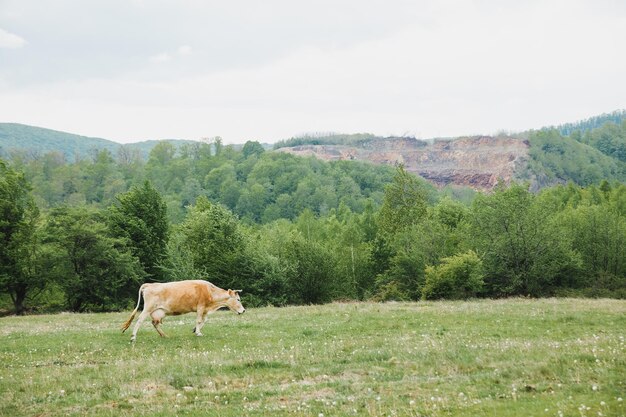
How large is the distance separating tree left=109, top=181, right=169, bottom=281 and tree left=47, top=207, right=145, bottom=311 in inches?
129

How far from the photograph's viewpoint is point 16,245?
47.1 meters

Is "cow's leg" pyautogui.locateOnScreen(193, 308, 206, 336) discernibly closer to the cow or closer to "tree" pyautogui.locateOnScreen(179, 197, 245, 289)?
the cow

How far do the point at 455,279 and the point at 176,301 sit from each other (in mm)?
32535

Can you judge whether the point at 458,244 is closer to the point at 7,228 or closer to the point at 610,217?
the point at 610,217

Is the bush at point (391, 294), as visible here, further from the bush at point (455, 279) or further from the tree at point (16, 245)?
the tree at point (16, 245)

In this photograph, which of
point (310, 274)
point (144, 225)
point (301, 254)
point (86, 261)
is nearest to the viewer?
point (86, 261)

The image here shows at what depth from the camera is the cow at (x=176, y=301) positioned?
65.8 ft

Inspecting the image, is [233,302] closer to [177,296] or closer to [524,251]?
[177,296]

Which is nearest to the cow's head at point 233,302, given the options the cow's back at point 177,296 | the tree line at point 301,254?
the cow's back at point 177,296

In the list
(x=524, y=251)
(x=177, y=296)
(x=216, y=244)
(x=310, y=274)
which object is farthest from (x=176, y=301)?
(x=524, y=251)

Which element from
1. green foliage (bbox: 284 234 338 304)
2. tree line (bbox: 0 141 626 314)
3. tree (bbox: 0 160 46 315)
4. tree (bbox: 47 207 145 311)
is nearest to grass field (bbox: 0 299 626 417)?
tree (bbox: 47 207 145 311)

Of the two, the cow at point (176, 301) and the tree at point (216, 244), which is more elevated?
the cow at point (176, 301)

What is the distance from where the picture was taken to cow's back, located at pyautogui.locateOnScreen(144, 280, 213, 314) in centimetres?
2016

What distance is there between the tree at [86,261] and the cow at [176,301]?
29678 millimetres
